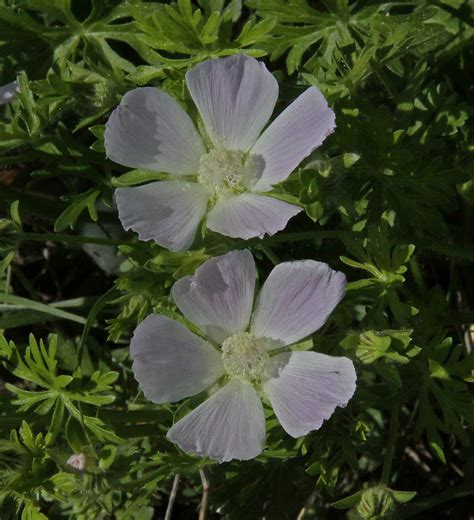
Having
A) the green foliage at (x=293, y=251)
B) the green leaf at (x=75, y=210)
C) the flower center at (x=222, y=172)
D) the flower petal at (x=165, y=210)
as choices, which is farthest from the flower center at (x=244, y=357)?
the green leaf at (x=75, y=210)

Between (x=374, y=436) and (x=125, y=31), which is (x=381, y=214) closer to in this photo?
(x=374, y=436)

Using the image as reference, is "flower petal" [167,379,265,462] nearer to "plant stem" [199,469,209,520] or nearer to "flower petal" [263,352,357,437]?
"flower petal" [263,352,357,437]

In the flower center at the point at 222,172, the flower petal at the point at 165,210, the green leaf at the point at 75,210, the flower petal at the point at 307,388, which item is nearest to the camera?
the flower petal at the point at 307,388

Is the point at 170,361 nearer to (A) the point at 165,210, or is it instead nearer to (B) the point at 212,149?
(A) the point at 165,210

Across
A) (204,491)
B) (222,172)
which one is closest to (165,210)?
(222,172)

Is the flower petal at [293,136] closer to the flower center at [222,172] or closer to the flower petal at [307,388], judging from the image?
the flower center at [222,172]

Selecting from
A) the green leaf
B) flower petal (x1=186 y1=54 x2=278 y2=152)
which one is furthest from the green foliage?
flower petal (x1=186 y1=54 x2=278 y2=152)

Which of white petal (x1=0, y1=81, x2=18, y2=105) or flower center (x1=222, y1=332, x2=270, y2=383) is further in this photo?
A: white petal (x1=0, y1=81, x2=18, y2=105)
